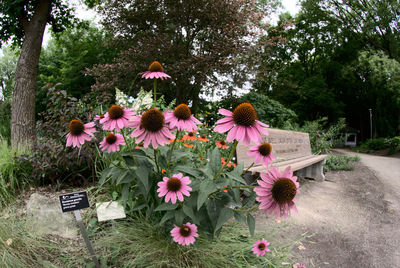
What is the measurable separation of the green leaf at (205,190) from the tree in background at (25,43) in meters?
4.74

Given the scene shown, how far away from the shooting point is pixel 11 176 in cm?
275

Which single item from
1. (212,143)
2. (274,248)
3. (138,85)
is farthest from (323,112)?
(274,248)

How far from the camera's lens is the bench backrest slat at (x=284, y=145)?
3184 mm

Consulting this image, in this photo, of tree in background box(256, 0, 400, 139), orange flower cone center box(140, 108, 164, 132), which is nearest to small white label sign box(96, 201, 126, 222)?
orange flower cone center box(140, 108, 164, 132)

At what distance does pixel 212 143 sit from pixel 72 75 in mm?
8435

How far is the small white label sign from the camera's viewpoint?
1.98m

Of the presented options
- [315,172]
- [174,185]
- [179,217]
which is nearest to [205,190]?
[174,185]

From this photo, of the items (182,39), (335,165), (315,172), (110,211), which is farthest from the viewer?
(182,39)

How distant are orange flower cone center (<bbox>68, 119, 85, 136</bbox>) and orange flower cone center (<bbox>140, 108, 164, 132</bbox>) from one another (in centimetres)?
Answer: 39

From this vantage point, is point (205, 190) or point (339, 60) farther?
point (339, 60)

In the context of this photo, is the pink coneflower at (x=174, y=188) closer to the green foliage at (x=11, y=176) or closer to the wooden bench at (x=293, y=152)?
the green foliage at (x=11, y=176)

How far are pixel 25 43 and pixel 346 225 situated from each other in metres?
6.74

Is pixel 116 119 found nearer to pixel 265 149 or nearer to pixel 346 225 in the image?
pixel 265 149

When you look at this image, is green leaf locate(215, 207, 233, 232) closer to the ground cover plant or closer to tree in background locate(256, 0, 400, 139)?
the ground cover plant
